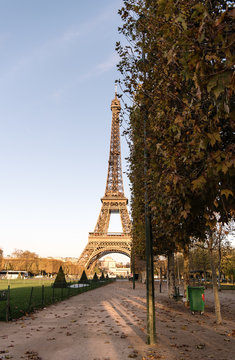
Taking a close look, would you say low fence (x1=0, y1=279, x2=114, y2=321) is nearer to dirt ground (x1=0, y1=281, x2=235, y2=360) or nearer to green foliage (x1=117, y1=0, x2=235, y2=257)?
dirt ground (x1=0, y1=281, x2=235, y2=360)

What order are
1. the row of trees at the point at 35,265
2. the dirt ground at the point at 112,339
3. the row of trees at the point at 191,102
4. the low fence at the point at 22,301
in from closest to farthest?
1. the row of trees at the point at 191,102
2. the dirt ground at the point at 112,339
3. the low fence at the point at 22,301
4. the row of trees at the point at 35,265

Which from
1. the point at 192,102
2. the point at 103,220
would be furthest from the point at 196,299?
the point at 103,220

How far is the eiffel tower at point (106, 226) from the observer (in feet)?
207

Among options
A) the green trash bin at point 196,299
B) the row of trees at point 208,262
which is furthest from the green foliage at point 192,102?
the row of trees at point 208,262

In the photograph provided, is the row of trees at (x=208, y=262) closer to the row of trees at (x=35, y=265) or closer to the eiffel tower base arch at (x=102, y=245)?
the eiffel tower base arch at (x=102, y=245)

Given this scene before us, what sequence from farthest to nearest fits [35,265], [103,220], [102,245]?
[35,265], [103,220], [102,245]

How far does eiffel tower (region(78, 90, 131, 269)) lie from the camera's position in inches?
2485

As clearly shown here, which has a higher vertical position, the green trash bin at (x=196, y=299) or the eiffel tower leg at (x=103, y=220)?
the eiffel tower leg at (x=103, y=220)

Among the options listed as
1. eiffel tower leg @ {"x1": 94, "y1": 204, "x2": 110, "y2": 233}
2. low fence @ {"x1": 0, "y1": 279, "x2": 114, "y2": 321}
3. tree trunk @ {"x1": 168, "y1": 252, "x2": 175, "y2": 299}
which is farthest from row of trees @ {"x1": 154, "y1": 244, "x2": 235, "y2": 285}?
eiffel tower leg @ {"x1": 94, "y1": 204, "x2": 110, "y2": 233}

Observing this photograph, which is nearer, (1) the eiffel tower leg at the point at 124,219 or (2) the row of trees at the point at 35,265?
(1) the eiffel tower leg at the point at 124,219

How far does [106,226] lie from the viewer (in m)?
69.1

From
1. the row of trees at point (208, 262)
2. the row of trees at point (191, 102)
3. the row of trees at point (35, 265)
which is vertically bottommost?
the row of trees at point (35, 265)

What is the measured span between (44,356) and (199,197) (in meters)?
4.96

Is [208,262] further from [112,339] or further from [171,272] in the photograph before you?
[112,339]
